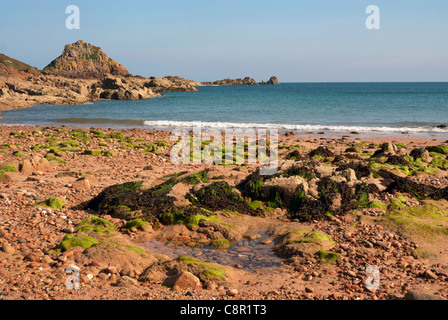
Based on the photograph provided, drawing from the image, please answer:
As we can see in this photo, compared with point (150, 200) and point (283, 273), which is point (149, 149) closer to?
point (150, 200)

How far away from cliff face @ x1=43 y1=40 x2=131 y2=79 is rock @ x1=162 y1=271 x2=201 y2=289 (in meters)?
128

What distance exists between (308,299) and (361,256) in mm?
1788

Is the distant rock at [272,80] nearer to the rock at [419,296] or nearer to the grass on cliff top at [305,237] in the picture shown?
the grass on cliff top at [305,237]

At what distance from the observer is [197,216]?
767 cm

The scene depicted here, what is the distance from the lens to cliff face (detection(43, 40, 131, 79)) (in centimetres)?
12482

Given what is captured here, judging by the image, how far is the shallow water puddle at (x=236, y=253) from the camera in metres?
6.11

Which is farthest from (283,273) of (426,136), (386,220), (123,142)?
(426,136)

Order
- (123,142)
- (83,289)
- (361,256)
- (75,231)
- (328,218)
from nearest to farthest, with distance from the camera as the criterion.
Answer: (83,289)
(361,256)
(75,231)
(328,218)
(123,142)

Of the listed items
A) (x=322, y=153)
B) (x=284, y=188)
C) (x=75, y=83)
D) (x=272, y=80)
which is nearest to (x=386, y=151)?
(x=322, y=153)

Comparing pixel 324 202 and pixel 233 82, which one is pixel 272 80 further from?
pixel 324 202

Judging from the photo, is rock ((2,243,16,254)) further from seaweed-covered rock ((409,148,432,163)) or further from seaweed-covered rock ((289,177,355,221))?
seaweed-covered rock ((409,148,432,163))

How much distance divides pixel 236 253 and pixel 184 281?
1.67 m

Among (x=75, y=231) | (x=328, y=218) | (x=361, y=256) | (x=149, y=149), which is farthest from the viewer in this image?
(x=149, y=149)

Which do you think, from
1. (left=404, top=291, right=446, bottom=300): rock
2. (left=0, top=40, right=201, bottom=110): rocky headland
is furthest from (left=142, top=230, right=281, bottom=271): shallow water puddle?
(left=0, top=40, right=201, bottom=110): rocky headland
